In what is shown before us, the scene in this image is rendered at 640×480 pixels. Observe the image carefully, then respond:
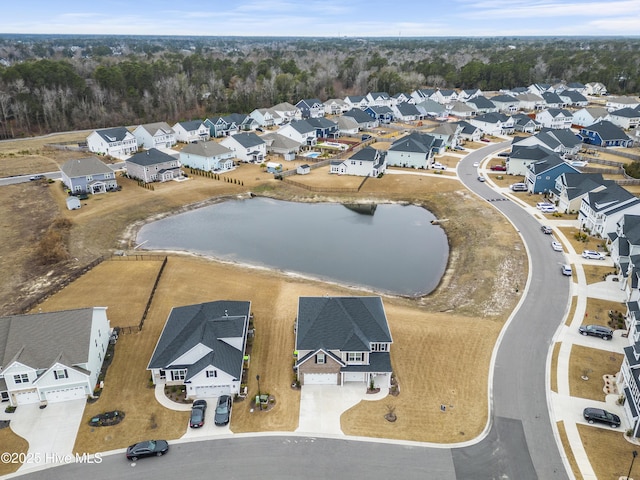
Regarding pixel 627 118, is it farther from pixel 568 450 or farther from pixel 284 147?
pixel 568 450

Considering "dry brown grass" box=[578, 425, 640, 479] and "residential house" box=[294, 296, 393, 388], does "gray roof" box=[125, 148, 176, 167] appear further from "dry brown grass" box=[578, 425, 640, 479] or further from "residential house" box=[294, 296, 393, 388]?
"dry brown grass" box=[578, 425, 640, 479]

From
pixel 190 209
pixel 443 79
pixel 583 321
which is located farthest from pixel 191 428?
pixel 443 79

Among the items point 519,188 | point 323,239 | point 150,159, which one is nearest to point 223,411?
point 323,239

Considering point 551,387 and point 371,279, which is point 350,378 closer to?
point 551,387

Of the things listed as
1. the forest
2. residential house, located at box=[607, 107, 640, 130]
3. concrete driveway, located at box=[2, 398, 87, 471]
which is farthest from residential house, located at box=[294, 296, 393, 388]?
residential house, located at box=[607, 107, 640, 130]

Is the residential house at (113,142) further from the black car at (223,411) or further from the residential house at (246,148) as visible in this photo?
the black car at (223,411)
